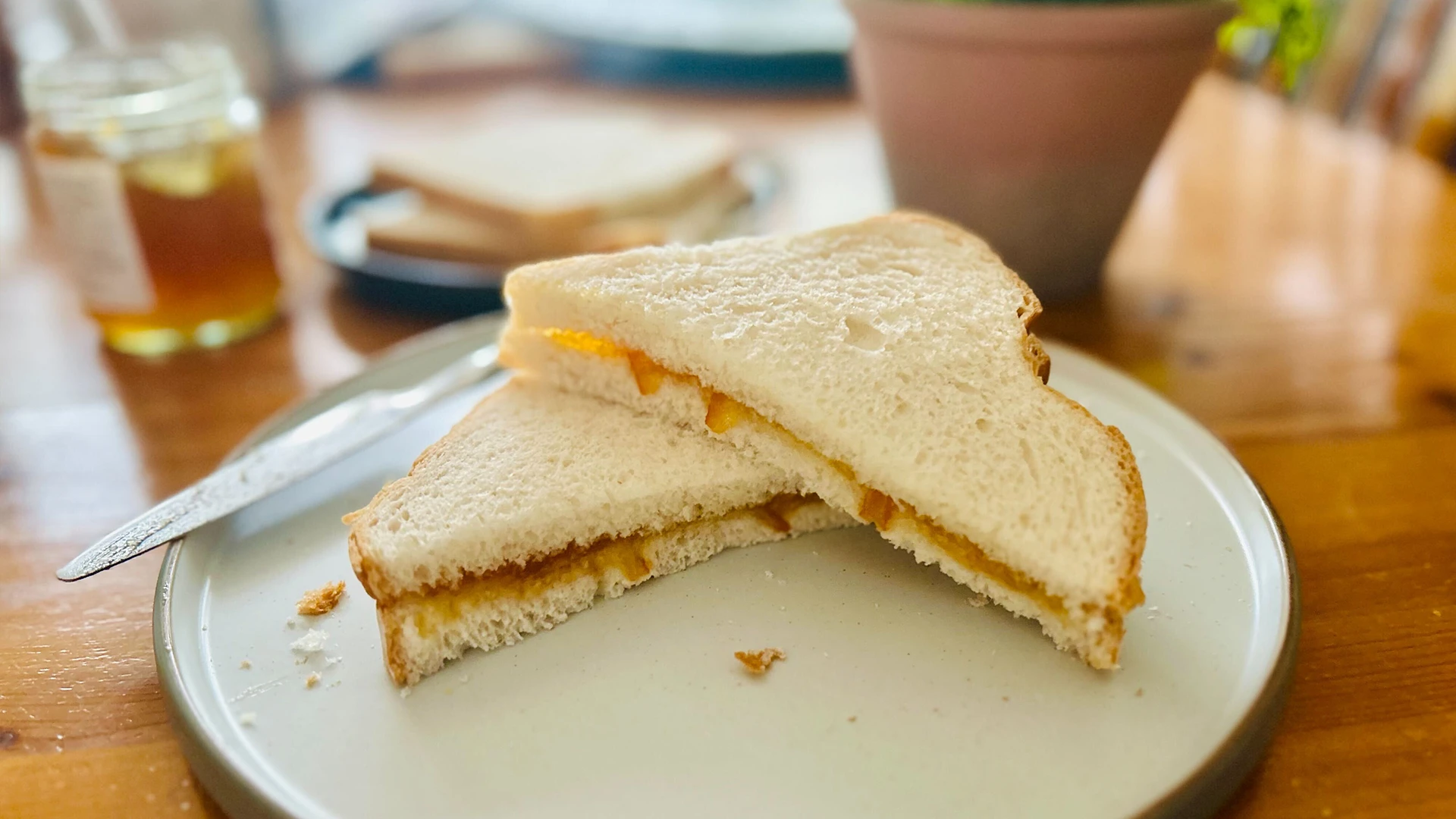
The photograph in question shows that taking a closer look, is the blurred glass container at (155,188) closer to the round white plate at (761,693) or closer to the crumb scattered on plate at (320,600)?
the round white plate at (761,693)

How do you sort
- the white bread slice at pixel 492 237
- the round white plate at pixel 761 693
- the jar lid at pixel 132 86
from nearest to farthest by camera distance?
the round white plate at pixel 761 693, the jar lid at pixel 132 86, the white bread slice at pixel 492 237

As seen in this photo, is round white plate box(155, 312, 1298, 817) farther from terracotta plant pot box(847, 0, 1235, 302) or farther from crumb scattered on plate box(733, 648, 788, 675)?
terracotta plant pot box(847, 0, 1235, 302)

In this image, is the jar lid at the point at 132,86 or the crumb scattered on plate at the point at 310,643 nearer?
the crumb scattered on plate at the point at 310,643

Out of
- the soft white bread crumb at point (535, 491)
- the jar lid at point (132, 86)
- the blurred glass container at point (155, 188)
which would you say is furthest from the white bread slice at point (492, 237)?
the soft white bread crumb at point (535, 491)

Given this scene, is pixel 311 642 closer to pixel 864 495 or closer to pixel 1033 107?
pixel 864 495

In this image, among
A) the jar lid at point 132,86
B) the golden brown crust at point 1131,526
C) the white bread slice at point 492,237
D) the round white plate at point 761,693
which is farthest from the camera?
the white bread slice at point 492,237

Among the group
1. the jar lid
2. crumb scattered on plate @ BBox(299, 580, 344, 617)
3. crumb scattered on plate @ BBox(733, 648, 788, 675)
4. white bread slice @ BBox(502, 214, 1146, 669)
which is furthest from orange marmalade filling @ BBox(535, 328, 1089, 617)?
the jar lid

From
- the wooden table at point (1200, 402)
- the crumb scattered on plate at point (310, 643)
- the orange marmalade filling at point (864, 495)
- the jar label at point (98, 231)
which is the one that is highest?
the jar label at point (98, 231)

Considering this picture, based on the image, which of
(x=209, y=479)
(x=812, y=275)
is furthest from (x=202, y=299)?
(x=812, y=275)
